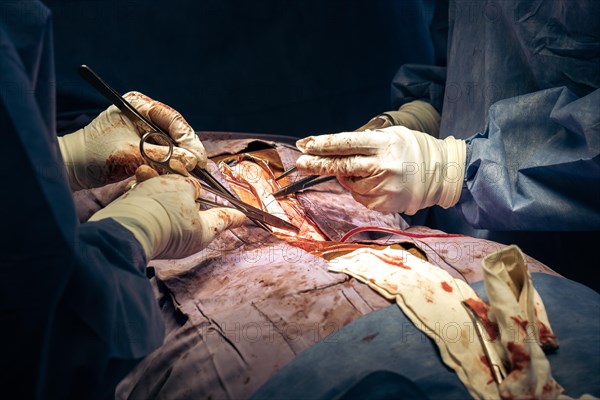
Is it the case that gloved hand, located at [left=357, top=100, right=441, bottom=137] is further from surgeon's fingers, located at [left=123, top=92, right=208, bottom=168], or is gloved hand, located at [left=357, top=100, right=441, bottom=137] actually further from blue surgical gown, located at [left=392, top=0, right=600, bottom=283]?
surgeon's fingers, located at [left=123, top=92, right=208, bottom=168]

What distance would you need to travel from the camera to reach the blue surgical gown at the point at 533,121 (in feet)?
5.68

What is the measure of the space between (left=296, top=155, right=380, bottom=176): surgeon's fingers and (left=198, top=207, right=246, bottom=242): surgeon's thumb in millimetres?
364

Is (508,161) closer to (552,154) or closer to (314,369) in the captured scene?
(552,154)

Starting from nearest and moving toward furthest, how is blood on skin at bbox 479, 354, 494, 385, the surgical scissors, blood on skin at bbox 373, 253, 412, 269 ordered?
blood on skin at bbox 479, 354, 494, 385 < blood on skin at bbox 373, 253, 412, 269 < the surgical scissors

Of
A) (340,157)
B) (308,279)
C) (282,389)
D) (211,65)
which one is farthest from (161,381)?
(211,65)

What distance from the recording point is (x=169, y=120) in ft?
6.54

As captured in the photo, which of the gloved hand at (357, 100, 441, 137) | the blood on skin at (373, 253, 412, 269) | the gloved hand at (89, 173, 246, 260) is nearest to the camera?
the gloved hand at (89, 173, 246, 260)

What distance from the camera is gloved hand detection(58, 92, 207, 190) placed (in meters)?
1.92

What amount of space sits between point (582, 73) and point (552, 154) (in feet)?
0.94

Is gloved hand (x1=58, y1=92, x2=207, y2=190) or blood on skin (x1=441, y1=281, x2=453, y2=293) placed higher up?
gloved hand (x1=58, y1=92, x2=207, y2=190)

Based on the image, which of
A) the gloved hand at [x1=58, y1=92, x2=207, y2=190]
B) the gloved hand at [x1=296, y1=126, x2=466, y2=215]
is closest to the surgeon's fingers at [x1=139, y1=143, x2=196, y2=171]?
the gloved hand at [x1=58, y1=92, x2=207, y2=190]

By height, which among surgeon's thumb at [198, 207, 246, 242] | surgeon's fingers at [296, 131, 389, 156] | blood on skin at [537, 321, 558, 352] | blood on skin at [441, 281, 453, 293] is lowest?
blood on skin at [537, 321, 558, 352]

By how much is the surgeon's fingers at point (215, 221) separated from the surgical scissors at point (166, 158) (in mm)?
78

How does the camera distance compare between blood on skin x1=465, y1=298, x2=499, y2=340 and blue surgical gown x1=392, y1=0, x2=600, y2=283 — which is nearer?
blood on skin x1=465, y1=298, x2=499, y2=340
